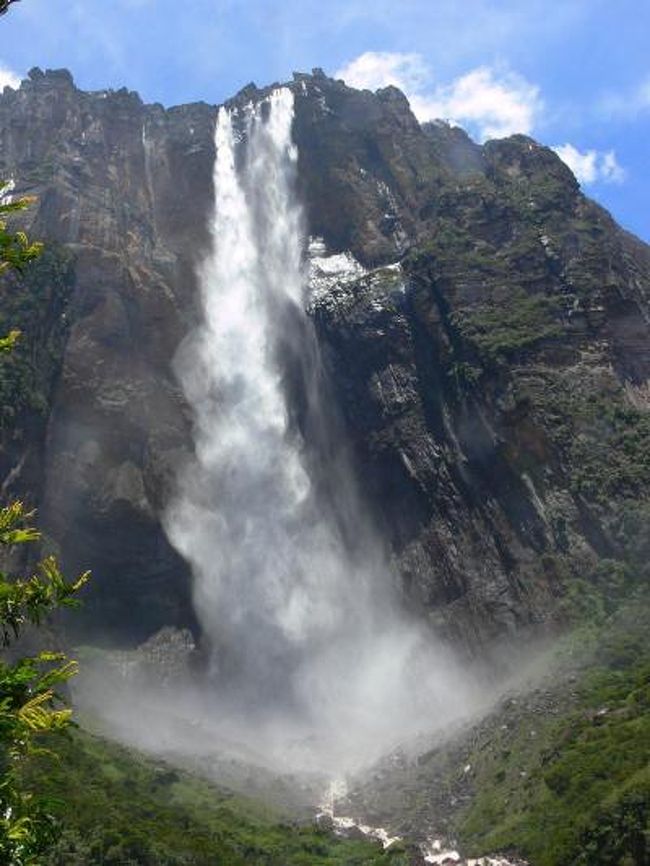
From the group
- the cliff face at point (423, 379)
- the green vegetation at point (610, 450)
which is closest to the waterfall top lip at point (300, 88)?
the cliff face at point (423, 379)

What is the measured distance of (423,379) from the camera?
70938mm

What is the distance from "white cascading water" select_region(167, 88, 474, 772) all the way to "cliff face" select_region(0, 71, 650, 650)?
2.51m

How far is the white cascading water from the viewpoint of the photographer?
60.6 metres

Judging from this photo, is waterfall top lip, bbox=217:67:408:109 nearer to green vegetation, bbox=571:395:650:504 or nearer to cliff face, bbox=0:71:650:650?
cliff face, bbox=0:71:650:650

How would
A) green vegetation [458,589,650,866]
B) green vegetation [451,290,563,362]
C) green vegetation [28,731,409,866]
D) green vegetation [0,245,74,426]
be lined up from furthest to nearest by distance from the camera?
green vegetation [451,290,563,362]
green vegetation [0,245,74,426]
green vegetation [28,731,409,866]
green vegetation [458,589,650,866]

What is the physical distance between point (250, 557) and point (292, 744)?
679 inches

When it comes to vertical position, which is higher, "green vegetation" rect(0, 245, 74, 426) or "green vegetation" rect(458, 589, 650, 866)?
"green vegetation" rect(0, 245, 74, 426)

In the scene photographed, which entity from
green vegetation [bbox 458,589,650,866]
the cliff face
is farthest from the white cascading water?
green vegetation [bbox 458,589,650,866]

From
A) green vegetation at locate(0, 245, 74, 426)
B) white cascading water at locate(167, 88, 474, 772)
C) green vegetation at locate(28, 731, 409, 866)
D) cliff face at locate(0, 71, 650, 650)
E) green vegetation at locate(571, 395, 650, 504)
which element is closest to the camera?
green vegetation at locate(28, 731, 409, 866)

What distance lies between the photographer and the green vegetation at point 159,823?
34.3 m

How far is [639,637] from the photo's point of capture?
158 ft

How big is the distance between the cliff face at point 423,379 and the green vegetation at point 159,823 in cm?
2077

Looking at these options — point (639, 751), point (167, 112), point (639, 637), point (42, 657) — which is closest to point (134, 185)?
point (167, 112)

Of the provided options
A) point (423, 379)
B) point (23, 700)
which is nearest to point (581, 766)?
point (23, 700)
